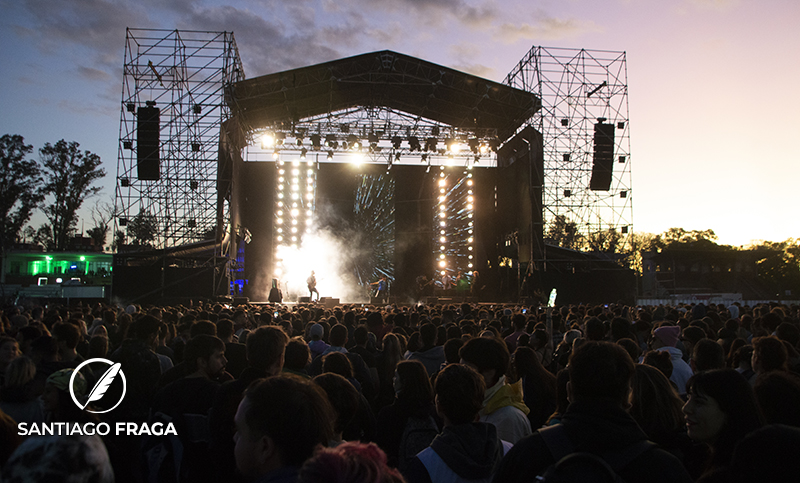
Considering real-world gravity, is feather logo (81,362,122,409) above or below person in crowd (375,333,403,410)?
above

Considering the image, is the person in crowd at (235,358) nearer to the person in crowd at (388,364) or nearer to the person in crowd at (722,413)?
the person in crowd at (388,364)

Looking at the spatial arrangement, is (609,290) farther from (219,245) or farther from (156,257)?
(156,257)

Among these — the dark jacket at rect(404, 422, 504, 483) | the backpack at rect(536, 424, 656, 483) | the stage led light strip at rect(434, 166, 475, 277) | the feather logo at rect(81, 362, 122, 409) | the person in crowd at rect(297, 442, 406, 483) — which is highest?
the stage led light strip at rect(434, 166, 475, 277)

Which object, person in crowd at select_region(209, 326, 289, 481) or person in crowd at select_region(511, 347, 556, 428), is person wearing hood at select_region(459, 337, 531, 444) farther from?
person in crowd at select_region(209, 326, 289, 481)

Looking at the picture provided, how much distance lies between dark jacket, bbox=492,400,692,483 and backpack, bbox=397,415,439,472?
1.08m

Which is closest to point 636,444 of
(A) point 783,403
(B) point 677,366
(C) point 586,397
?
(C) point 586,397

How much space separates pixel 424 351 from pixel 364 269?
22410 mm

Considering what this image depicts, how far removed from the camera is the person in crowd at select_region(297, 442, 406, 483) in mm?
1270

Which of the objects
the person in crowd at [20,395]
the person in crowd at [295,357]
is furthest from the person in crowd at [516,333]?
the person in crowd at [20,395]

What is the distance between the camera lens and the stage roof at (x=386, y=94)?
21.2 m

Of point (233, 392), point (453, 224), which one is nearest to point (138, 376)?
point (233, 392)

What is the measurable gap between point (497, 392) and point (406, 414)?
56cm

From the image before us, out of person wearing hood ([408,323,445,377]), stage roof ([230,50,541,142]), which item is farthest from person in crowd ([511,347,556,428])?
stage roof ([230,50,541,142])

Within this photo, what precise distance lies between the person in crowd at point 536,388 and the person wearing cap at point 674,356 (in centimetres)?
91
